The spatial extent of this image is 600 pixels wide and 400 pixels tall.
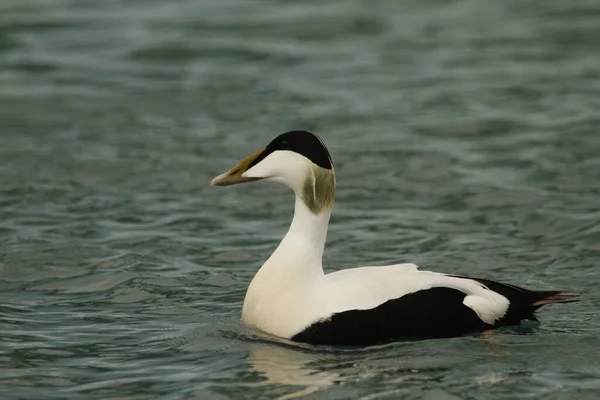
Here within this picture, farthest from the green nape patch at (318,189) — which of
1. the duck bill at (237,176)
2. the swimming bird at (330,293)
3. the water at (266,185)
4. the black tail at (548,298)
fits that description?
the black tail at (548,298)

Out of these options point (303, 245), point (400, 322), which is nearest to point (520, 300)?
point (400, 322)

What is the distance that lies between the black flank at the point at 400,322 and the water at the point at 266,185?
8 cm

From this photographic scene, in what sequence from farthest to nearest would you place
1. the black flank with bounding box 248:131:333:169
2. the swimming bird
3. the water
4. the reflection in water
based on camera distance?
the black flank with bounding box 248:131:333:169
the swimming bird
the water
the reflection in water

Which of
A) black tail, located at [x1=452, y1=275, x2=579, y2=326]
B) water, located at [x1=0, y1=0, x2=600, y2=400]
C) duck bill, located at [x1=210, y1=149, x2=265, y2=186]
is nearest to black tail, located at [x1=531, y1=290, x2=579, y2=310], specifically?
black tail, located at [x1=452, y1=275, x2=579, y2=326]

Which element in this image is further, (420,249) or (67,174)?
(67,174)

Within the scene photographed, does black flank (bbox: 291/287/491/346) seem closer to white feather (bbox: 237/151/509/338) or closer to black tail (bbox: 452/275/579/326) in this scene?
white feather (bbox: 237/151/509/338)

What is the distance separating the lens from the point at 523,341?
739 cm

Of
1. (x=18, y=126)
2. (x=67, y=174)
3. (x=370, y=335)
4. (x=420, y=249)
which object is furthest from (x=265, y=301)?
(x=18, y=126)

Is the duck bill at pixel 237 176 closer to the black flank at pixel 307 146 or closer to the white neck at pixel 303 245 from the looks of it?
the black flank at pixel 307 146

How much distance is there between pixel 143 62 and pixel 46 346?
7.95 m

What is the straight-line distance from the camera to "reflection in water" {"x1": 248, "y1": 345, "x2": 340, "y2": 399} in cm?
671

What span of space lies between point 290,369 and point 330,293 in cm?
53

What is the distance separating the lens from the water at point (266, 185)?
7098 millimetres

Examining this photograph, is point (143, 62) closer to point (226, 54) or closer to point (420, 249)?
point (226, 54)
